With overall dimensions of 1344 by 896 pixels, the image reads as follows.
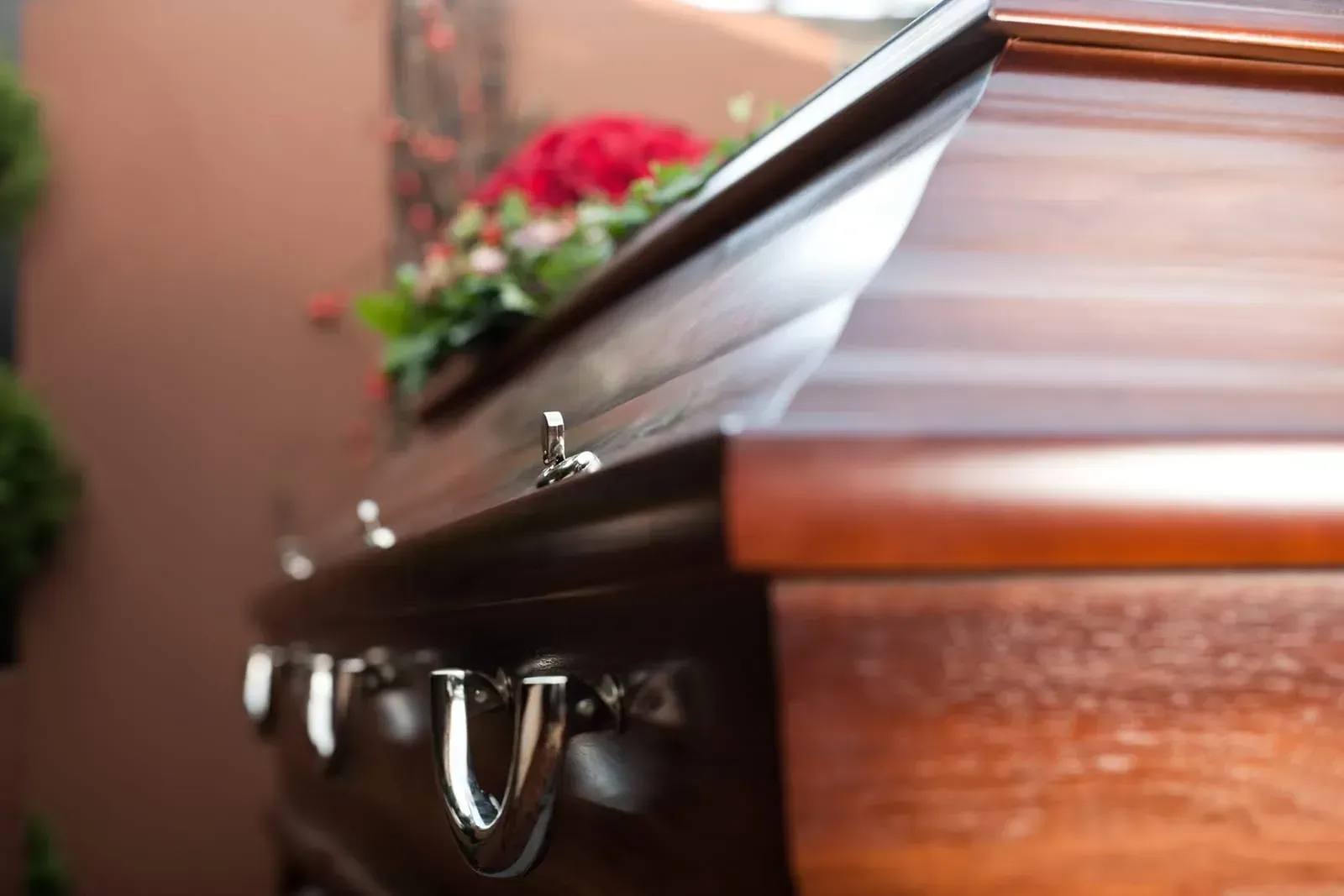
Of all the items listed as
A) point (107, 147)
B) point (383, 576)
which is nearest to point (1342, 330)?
point (383, 576)

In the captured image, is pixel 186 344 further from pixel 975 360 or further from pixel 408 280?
pixel 975 360

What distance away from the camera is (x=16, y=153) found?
2.06 meters

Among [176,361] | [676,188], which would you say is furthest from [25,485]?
[676,188]

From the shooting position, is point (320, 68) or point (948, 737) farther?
point (320, 68)

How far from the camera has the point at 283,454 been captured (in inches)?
89.1

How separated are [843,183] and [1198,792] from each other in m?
0.29

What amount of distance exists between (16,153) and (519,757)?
6.66 ft

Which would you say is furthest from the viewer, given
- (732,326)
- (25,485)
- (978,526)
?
(25,485)

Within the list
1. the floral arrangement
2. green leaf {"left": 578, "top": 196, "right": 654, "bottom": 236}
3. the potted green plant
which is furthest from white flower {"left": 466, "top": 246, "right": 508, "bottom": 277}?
the potted green plant

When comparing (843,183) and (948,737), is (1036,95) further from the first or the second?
(948,737)

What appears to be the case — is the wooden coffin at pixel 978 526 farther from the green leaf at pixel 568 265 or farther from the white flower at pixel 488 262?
the white flower at pixel 488 262

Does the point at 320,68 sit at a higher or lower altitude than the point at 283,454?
higher

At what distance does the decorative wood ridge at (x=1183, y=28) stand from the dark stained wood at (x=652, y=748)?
259 mm

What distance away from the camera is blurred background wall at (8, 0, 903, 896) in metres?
2.11
